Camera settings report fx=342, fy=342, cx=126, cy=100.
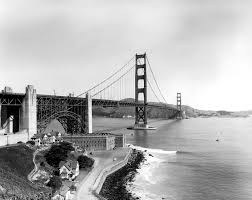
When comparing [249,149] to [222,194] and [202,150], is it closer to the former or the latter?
[202,150]

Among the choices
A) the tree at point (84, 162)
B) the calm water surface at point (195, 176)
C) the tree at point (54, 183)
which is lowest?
the calm water surface at point (195, 176)

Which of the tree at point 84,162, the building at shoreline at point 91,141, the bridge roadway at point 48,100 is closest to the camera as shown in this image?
the tree at point 84,162

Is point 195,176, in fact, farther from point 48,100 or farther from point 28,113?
point 48,100

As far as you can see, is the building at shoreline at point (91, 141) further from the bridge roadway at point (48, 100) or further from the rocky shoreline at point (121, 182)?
the bridge roadway at point (48, 100)

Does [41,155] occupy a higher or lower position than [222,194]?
higher

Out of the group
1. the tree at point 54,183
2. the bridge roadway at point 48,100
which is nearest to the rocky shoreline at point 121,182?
the tree at point 54,183

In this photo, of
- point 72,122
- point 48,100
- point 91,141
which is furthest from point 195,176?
point 72,122

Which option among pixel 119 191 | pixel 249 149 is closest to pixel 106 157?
pixel 119 191
